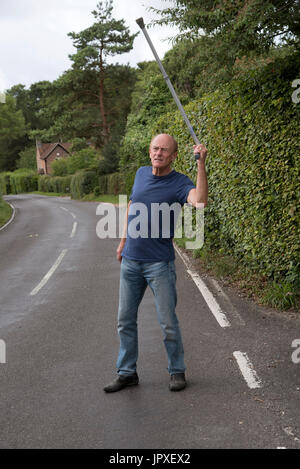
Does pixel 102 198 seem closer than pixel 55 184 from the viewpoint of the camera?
Yes

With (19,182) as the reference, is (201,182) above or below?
above

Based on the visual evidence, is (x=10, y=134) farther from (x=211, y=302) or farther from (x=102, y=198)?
(x=211, y=302)

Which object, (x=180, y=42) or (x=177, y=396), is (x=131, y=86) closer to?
(x=180, y=42)

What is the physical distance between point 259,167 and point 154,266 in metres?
3.42

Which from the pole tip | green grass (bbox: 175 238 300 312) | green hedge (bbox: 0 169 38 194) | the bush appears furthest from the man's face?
the bush

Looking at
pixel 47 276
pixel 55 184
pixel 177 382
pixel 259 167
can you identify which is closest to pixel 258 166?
pixel 259 167

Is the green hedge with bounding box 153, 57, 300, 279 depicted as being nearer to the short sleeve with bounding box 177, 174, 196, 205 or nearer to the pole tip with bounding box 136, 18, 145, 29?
the pole tip with bounding box 136, 18, 145, 29

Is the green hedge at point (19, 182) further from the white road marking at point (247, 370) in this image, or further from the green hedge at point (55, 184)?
the white road marking at point (247, 370)

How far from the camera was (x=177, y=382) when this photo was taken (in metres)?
4.31

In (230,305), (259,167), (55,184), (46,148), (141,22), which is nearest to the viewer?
(141,22)

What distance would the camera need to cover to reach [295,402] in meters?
3.93

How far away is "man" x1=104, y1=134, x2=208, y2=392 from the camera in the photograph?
4.18 metres

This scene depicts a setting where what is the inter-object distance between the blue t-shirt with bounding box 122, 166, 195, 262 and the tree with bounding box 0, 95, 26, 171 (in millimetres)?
89678

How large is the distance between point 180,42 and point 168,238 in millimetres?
3790
